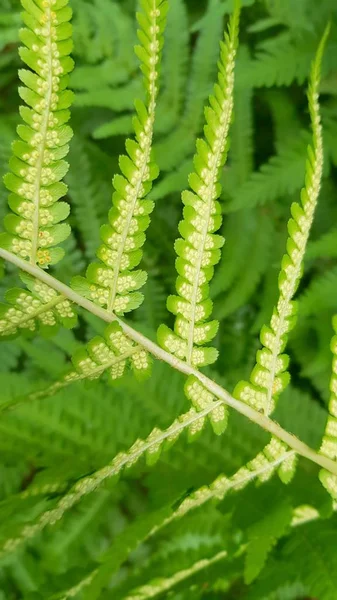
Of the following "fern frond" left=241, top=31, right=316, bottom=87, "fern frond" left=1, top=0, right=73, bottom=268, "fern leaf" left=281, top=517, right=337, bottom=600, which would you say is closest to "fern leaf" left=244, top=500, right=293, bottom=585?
"fern leaf" left=281, top=517, right=337, bottom=600

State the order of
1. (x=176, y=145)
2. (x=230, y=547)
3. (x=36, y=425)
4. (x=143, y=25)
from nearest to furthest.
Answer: (x=143, y=25)
(x=230, y=547)
(x=36, y=425)
(x=176, y=145)

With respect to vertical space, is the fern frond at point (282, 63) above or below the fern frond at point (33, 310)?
above

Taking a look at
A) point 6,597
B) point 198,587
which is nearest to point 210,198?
point 198,587

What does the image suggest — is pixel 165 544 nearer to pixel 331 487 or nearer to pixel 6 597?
pixel 6 597

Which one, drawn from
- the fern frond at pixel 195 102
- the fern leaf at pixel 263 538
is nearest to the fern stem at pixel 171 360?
the fern leaf at pixel 263 538

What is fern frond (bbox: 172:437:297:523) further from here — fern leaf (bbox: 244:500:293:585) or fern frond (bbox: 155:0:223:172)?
fern frond (bbox: 155:0:223:172)

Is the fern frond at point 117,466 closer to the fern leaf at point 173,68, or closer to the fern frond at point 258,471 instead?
the fern frond at point 258,471
